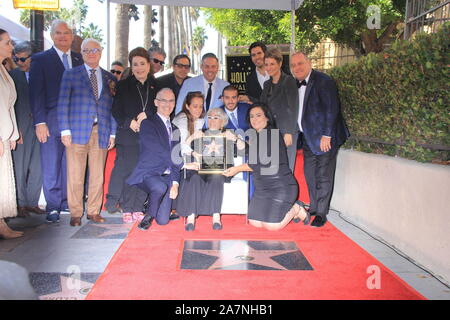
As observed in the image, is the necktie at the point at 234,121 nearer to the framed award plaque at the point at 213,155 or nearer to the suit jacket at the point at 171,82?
the framed award plaque at the point at 213,155

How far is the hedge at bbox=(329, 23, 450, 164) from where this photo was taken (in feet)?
11.7

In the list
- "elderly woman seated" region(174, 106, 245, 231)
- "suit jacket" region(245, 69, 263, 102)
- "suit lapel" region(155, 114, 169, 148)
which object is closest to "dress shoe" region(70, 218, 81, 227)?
"elderly woman seated" region(174, 106, 245, 231)

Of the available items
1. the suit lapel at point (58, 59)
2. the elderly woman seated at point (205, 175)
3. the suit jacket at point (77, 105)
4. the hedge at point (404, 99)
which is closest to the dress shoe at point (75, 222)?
the suit jacket at point (77, 105)

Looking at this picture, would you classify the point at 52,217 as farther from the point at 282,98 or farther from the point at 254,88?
the point at 254,88

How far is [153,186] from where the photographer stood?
5043mm

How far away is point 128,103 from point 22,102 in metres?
1.30

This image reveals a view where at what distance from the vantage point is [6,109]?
14.3 feet

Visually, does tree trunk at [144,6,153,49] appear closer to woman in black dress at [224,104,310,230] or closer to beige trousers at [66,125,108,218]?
beige trousers at [66,125,108,218]

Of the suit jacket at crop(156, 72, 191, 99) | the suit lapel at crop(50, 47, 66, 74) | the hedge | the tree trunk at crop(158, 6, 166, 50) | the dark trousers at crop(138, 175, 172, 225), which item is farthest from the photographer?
the tree trunk at crop(158, 6, 166, 50)

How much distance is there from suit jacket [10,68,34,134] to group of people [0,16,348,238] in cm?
1

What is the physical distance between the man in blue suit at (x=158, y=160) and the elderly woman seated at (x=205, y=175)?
6.1 inches

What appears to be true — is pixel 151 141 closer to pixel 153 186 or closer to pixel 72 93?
pixel 153 186
